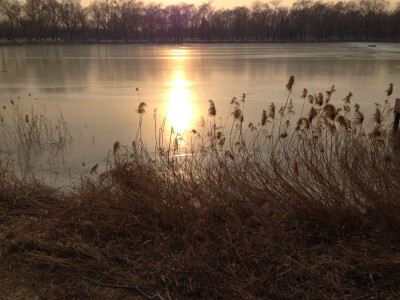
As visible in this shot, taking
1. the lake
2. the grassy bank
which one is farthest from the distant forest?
the grassy bank

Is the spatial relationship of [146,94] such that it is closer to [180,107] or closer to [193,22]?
[180,107]

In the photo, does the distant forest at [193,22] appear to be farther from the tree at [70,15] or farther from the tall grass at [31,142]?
the tall grass at [31,142]

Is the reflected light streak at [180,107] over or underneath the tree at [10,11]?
underneath

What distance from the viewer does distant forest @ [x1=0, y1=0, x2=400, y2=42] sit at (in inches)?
2936

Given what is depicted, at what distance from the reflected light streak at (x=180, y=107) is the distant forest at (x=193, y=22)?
6712cm

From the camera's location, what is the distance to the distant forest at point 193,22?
7456 cm

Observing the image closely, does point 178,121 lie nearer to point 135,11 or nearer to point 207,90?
point 207,90

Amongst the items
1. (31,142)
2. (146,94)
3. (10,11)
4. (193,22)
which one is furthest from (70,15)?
(31,142)

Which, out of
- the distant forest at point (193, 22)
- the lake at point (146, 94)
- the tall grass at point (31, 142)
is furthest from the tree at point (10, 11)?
the tall grass at point (31, 142)

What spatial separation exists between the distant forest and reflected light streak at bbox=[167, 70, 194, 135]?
67.1 metres

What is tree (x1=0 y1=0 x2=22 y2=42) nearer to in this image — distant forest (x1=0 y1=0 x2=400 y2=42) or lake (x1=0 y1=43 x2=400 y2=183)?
distant forest (x1=0 y1=0 x2=400 y2=42)

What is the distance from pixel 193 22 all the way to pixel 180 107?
293 feet

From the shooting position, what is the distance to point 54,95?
10.2 m

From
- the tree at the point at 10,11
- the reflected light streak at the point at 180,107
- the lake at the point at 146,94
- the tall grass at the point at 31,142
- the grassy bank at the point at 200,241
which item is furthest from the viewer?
the tree at the point at 10,11
